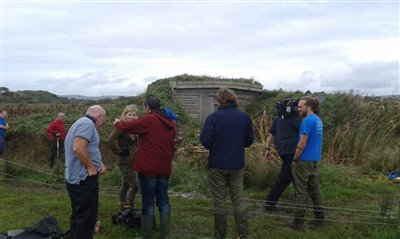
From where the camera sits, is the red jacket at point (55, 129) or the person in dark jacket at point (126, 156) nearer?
the person in dark jacket at point (126, 156)

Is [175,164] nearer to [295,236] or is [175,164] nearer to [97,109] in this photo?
[295,236]

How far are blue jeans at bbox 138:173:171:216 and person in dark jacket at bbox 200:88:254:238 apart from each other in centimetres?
65

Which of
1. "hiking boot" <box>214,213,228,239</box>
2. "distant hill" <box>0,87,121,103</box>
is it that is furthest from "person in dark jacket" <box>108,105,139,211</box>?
"distant hill" <box>0,87,121,103</box>

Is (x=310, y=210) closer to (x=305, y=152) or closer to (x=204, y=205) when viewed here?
(x=305, y=152)

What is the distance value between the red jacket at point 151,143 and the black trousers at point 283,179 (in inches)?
89.4

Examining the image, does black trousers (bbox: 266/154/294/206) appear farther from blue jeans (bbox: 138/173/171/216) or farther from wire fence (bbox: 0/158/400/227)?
blue jeans (bbox: 138/173/171/216)

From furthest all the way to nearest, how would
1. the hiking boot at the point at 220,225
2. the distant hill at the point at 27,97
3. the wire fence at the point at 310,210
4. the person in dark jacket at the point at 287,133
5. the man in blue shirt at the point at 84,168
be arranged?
the distant hill at the point at 27,97, the person in dark jacket at the point at 287,133, the wire fence at the point at 310,210, the hiking boot at the point at 220,225, the man in blue shirt at the point at 84,168

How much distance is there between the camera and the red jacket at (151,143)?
5.73 meters

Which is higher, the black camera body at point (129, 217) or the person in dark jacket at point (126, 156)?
the person in dark jacket at point (126, 156)

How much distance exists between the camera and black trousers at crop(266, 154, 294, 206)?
24.1 ft

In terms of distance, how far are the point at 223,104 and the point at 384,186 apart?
18.6 ft

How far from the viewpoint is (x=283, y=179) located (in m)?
7.48

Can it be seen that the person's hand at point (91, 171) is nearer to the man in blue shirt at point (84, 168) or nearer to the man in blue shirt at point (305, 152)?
the man in blue shirt at point (84, 168)

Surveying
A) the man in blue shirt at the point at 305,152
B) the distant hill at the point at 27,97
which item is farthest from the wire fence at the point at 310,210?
the distant hill at the point at 27,97
